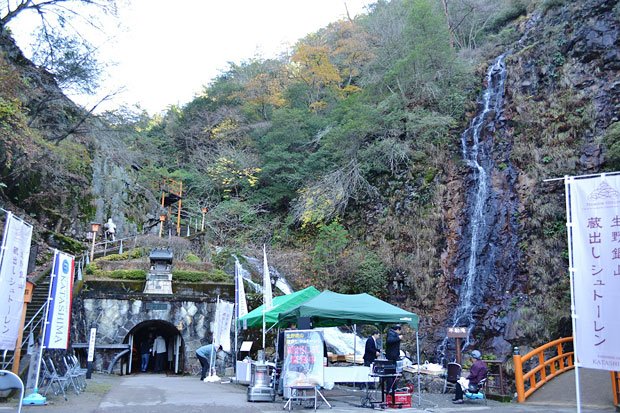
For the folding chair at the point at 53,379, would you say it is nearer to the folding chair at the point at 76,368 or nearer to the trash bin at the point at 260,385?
the folding chair at the point at 76,368

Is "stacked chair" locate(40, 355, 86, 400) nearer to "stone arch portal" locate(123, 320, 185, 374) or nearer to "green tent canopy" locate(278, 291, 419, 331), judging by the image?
"green tent canopy" locate(278, 291, 419, 331)

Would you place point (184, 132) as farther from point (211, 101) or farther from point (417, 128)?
point (417, 128)

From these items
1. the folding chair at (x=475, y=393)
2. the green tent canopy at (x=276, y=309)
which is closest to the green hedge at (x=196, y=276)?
the green tent canopy at (x=276, y=309)

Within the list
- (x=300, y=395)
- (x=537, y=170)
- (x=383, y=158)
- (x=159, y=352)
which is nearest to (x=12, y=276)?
(x=300, y=395)

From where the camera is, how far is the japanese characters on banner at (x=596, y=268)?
693 centimetres

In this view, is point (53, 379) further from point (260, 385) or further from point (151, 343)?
point (151, 343)

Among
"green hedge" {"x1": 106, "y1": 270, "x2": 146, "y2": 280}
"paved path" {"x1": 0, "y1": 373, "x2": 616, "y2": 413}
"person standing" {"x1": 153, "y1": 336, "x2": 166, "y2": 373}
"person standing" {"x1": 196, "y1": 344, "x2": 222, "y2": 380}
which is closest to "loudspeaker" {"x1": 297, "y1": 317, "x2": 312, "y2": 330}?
"paved path" {"x1": 0, "y1": 373, "x2": 616, "y2": 413}

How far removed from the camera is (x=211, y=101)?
4097 centimetres

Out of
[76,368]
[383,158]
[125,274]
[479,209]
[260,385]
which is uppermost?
[383,158]

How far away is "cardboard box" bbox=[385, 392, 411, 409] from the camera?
10344 millimetres

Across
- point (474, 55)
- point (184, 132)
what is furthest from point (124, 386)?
point (184, 132)

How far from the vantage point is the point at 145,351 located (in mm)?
21422

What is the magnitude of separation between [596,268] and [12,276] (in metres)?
8.92

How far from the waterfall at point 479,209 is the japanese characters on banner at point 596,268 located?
1177cm
